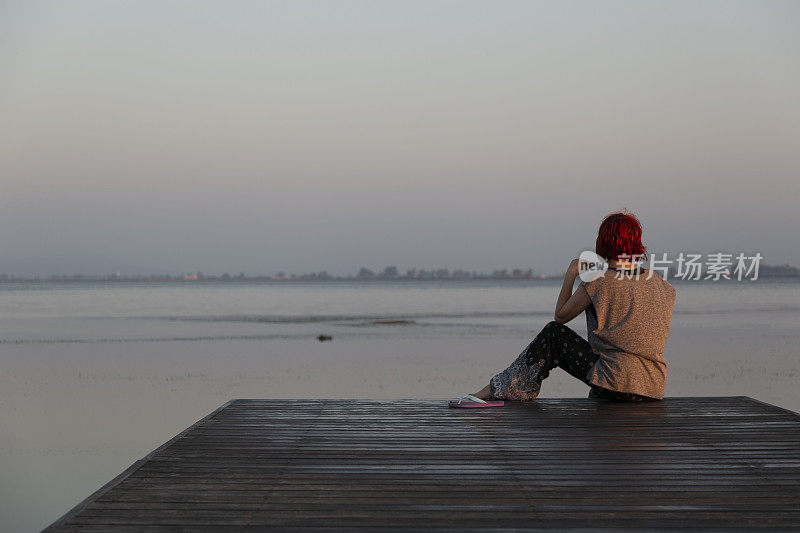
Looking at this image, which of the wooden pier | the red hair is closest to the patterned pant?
the wooden pier

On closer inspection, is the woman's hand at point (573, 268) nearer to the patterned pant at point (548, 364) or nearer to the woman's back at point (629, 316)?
the woman's back at point (629, 316)

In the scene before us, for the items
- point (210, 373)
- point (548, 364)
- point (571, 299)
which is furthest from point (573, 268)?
point (210, 373)

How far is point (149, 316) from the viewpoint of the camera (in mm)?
35312

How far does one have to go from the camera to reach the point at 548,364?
5660 mm

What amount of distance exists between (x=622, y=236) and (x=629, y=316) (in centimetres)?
56

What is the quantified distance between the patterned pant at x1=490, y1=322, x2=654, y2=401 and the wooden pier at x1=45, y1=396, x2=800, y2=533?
24 cm

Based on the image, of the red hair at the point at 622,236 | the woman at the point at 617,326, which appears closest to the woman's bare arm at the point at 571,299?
the woman at the point at 617,326

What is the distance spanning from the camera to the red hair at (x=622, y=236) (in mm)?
5117

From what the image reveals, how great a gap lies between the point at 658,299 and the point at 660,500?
2.16 m

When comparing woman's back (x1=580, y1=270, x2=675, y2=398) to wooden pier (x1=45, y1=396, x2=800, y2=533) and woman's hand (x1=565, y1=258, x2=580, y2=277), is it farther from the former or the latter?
wooden pier (x1=45, y1=396, x2=800, y2=533)

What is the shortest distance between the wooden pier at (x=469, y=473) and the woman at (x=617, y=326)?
0.87 ft

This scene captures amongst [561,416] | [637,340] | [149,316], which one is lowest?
[149,316]

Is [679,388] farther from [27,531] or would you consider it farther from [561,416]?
[27,531]

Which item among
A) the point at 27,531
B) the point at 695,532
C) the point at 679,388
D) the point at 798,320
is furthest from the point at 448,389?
the point at 798,320
